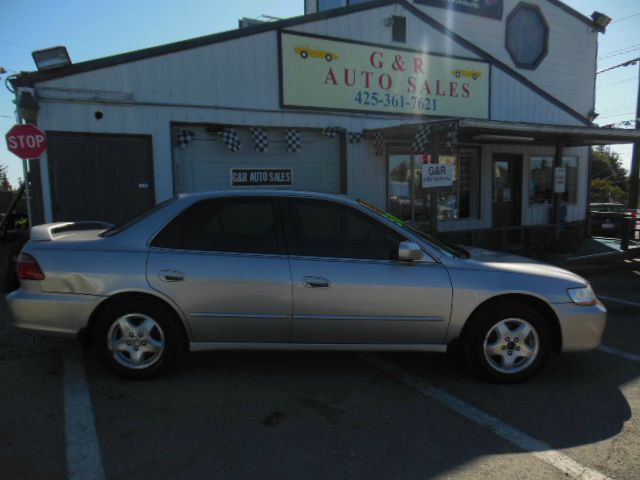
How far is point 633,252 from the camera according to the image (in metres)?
11.3

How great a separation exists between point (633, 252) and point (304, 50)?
8397 mm

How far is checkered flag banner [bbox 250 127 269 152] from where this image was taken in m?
9.27

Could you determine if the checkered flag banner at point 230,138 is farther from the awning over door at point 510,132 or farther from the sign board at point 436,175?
the sign board at point 436,175

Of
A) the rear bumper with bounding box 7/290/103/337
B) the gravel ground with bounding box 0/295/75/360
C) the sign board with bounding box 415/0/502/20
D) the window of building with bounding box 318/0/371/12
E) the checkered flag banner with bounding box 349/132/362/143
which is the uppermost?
the window of building with bounding box 318/0/371/12

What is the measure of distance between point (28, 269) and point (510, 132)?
28.1ft

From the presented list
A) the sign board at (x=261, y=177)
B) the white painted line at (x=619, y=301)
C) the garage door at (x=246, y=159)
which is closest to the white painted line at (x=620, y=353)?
the white painted line at (x=619, y=301)

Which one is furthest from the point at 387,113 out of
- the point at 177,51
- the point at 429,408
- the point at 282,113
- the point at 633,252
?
the point at 429,408

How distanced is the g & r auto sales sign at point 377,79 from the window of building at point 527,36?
1.72 metres

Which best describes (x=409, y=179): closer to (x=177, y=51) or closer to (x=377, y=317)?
(x=177, y=51)

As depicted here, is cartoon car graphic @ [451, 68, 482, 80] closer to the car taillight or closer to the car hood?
the car hood

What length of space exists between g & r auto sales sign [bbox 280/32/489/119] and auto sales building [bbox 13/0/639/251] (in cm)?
3

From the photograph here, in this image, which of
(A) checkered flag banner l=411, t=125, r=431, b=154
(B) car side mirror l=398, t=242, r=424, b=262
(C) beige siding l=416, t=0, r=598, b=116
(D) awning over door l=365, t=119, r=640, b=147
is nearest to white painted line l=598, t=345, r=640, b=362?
(B) car side mirror l=398, t=242, r=424, b=262

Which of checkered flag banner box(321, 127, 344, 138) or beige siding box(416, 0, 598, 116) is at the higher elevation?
beige siding box(416, 0, 598, 116)

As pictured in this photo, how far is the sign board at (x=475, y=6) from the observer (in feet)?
38.5
